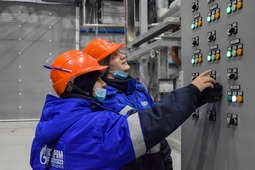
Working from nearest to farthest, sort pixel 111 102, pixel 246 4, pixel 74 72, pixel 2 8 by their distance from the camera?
1. pixel 246 4
2. pixel 74 72
3. pixel 111 102
4. pixel 2 8

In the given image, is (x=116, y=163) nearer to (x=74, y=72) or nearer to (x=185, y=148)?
(x=74, y=72)

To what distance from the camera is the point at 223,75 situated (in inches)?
55.0

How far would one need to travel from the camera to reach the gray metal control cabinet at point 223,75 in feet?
4.05

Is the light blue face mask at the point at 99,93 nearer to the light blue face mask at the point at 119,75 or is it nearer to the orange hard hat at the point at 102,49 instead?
the light blue face mask at the point at 119,75

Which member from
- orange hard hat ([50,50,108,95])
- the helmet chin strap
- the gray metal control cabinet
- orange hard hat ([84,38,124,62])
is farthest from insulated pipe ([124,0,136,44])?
the helmet chin strap

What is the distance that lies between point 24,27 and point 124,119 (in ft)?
19.3

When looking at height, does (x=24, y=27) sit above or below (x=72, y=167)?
above

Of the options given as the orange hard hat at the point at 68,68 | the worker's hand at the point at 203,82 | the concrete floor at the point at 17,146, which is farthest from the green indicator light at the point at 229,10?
the concrete floor at the point at 17,146

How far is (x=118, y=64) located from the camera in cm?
200

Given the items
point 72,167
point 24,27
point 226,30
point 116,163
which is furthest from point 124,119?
point 24,27

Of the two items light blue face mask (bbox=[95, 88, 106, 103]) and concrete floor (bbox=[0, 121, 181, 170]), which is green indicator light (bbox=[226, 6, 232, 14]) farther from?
concrete floor (bbox=[0, 121, 181, 170])

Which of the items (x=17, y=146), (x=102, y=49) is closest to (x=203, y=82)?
(x=102, y=49)

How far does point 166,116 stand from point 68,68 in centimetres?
60

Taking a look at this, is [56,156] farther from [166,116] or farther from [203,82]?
[203,82]
